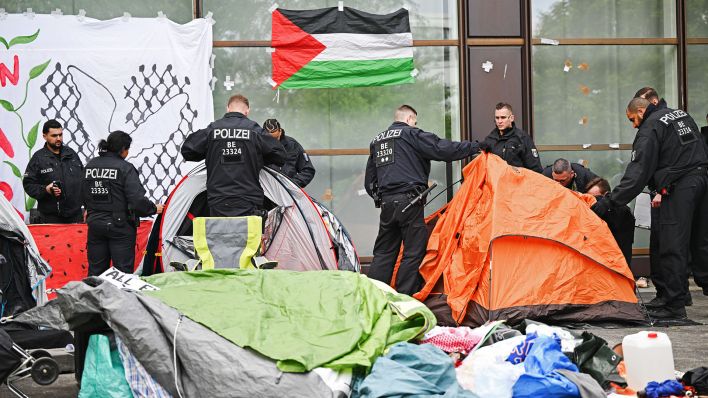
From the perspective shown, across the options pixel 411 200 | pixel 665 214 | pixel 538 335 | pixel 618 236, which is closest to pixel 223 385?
pixel 538 335

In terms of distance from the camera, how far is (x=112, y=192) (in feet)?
28.1

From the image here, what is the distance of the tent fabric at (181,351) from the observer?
16.3 ft

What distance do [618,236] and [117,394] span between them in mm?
5619

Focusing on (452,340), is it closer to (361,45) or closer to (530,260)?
(530,260)

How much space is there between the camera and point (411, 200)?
852 cm

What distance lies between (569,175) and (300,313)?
4.41 metres

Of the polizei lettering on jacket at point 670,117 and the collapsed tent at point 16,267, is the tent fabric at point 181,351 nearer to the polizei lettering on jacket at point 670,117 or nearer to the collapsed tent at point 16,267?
the collapsed tent at point 16,267

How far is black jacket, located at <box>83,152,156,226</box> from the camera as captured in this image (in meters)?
8.55

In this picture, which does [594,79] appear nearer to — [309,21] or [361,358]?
[309,21]

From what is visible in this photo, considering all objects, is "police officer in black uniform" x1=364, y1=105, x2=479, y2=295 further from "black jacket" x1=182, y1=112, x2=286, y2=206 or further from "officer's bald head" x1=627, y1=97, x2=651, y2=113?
"officer's bald head" x1=627, y1=97, x2=651, y2=113

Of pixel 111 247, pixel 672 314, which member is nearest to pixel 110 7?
pixel 111 247

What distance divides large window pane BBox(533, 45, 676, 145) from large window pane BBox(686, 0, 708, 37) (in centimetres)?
35

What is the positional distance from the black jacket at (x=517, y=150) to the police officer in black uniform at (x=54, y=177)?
14.1ft

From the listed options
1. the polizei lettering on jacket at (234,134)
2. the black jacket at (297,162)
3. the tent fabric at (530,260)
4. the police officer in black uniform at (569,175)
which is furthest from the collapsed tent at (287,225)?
the police officer in black uniform at (569,175)
